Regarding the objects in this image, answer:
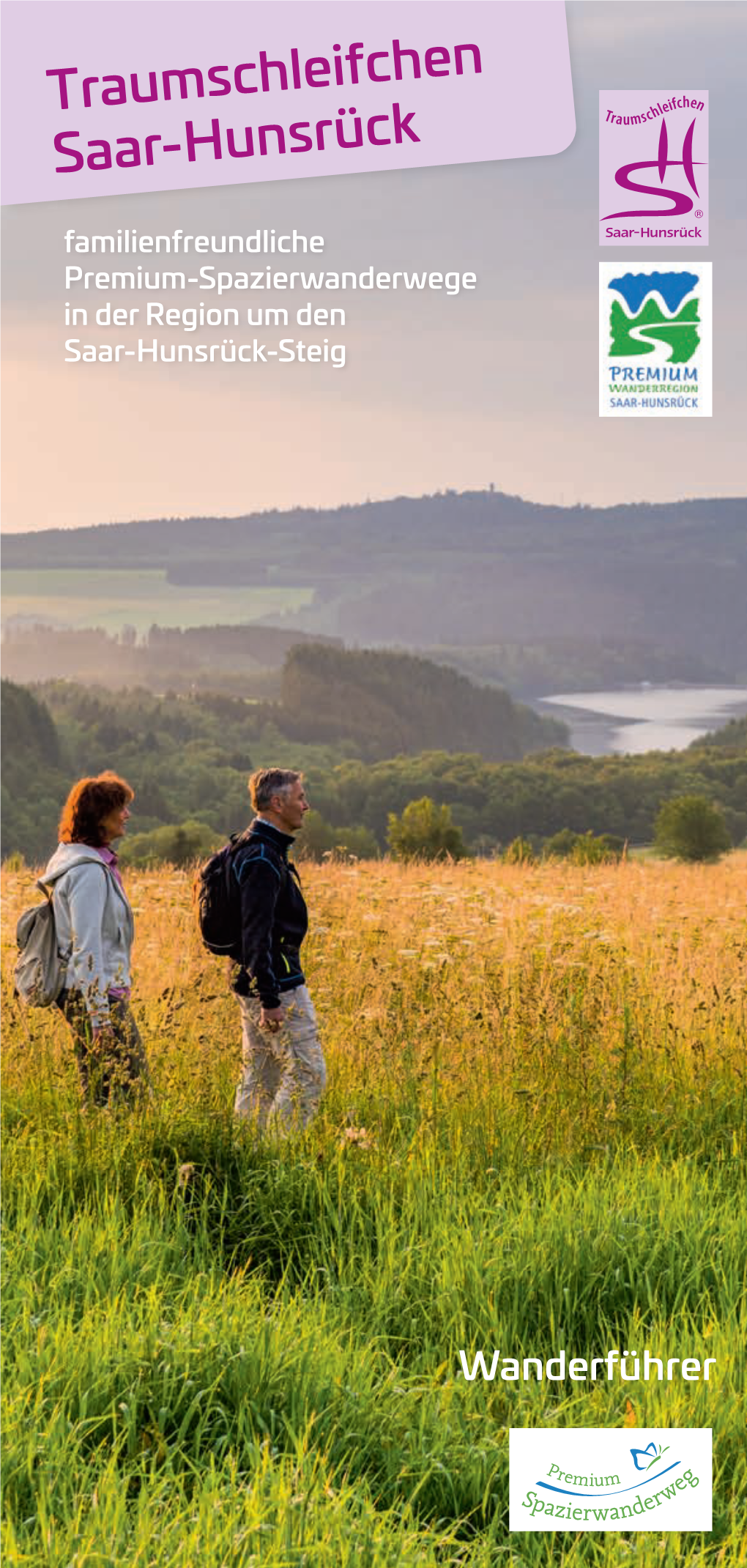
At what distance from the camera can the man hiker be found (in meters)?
6.36

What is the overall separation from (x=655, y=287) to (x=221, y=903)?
3564 millimetres

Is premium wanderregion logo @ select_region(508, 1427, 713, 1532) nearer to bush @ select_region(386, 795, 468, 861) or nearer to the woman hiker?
the woman hiker

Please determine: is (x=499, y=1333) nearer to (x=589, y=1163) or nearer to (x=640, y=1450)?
(x=640, y=1450)

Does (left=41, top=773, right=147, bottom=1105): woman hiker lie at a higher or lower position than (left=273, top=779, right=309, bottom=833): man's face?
lower

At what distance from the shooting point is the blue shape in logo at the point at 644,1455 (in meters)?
3.48

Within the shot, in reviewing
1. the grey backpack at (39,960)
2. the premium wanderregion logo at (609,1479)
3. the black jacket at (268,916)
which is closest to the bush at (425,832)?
the black jacket at (268,916)

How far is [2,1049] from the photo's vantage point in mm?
7164

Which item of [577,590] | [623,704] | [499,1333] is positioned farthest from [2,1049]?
[577,590]

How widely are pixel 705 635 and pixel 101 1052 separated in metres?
123

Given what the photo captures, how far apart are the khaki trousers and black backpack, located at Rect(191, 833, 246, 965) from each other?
29cm


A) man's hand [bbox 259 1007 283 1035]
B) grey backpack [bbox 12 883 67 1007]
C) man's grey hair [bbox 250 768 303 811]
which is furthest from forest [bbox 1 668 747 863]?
man's hand [bbox 259 1007 283 1035]

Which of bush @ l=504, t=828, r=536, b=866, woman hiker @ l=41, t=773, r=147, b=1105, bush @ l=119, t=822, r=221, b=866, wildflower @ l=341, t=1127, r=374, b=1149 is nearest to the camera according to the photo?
wildflower @ l=341, t=1127, r=374, b=1149

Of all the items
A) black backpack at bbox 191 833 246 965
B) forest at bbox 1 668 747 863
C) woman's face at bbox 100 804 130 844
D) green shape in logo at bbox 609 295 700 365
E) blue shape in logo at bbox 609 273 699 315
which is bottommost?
forest at bbox 1 668 747 863

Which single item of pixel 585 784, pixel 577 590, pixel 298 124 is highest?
pixel 577 590
